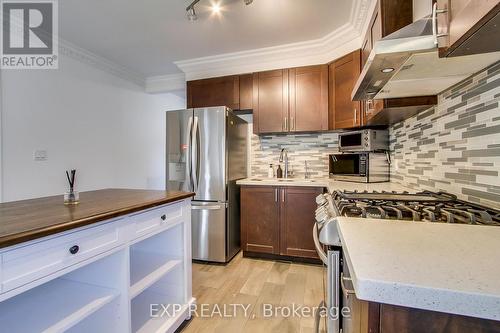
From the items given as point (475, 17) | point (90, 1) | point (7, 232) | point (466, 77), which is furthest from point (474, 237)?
point (90, 1)

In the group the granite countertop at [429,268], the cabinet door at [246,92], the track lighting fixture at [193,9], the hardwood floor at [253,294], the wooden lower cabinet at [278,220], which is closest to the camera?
the granite countertop at [429,268]

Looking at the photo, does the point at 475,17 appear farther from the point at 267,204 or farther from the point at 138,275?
the point at 267,204

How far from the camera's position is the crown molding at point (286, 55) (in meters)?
2.37

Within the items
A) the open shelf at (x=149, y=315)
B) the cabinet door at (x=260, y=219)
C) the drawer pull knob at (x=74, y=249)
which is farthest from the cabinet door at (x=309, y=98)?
the drawer pull knob at (x=74, y=249)

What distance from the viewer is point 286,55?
2848mm

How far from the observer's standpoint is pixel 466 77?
117 centimetres

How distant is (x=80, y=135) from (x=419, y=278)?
343 centimetres

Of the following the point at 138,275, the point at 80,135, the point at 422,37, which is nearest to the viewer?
the point at 422,37

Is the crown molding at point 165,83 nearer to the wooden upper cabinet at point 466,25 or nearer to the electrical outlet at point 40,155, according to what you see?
the electrical outlet at point 40,155

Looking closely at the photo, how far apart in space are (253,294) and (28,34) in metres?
3.31

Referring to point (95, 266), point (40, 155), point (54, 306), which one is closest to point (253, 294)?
point (95, 266)

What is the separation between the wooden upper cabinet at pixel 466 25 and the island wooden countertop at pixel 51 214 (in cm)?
135

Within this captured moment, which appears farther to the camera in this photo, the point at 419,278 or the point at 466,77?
the point at 466,77

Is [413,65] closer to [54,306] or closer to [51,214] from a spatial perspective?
[51,214]
